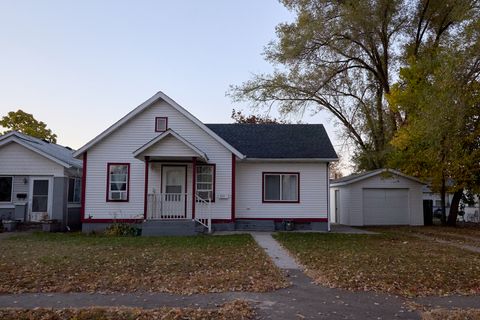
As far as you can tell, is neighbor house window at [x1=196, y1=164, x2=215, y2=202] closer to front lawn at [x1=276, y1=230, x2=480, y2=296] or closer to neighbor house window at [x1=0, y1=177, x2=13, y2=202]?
front lawn at [x1=276, y1=230, x2=480, y2=296]

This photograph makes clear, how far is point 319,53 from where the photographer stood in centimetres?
2802

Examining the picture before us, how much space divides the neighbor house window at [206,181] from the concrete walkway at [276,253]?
305 cm

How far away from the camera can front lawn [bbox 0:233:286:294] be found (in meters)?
7.77

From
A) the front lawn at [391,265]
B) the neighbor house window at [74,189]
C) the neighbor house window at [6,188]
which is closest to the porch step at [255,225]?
the front lawn at [391,265]

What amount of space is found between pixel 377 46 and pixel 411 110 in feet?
23.6

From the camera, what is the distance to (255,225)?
62.4 ft

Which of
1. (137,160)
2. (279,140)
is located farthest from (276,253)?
(279,140)

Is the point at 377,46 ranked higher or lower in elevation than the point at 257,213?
higher

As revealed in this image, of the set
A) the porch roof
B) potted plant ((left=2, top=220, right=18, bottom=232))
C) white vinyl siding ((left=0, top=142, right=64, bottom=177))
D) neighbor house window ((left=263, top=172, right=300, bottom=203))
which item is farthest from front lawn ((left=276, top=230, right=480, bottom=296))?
potted plant ((left=2, top=220, right=18, bottom=232))

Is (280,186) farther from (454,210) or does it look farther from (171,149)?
(454,210)

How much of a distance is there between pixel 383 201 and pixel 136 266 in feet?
57.8

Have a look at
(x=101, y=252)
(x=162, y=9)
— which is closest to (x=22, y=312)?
(x=101, y=252)

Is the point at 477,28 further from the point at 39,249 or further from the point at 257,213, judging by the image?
the point at 39,249

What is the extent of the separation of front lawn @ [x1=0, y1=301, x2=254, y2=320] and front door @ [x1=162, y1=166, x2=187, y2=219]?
11.5 m
